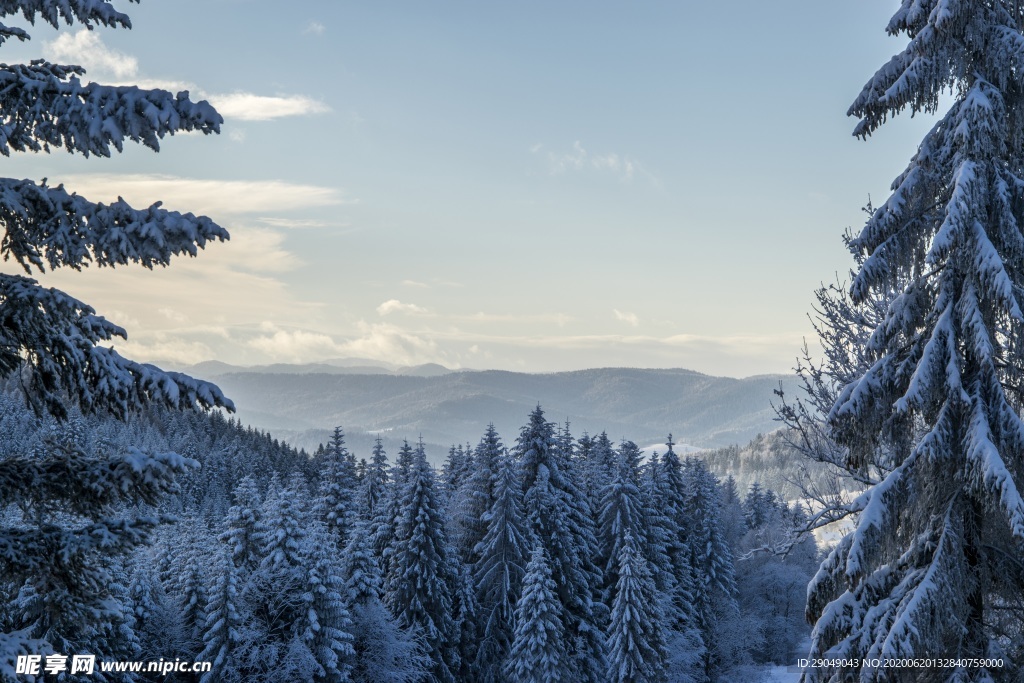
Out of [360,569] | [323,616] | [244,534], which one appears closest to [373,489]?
[244,534]

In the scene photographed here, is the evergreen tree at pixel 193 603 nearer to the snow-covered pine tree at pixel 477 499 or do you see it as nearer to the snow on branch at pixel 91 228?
the snow-covered pine tree at pixel 477 499

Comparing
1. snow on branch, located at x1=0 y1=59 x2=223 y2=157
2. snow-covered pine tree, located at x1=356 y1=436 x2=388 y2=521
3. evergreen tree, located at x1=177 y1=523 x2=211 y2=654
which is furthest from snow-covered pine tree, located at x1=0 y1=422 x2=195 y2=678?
snow-covered pine tree, located at x1=356 y1=436 x2=388 y2=521

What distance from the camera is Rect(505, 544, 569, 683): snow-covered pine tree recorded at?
35031 mm

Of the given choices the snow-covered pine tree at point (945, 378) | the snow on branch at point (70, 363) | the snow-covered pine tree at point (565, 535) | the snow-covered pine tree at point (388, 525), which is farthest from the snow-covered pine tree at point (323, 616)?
the snow on branch at point (70, 363)

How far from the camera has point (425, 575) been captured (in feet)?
123

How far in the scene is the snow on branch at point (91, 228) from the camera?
6461mm

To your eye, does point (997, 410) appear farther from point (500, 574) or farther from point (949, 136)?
point (500, 574)

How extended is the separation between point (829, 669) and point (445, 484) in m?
47.0

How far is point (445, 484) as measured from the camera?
182 ft

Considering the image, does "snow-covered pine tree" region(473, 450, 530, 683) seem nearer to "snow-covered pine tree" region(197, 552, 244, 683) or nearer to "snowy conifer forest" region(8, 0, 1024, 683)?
"snow-covered pine tree" region(197, 552, 244, 683)

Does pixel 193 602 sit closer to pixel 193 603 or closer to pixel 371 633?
pixel 193 603

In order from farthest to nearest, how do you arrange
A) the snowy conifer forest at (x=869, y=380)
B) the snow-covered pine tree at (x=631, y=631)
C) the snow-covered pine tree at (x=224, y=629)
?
the snow-covered pine tree at (x=631, y=631) < the snow-covered pine tree at (x=224, y=629) < the snowy conifer forest at (x=869, y=380)

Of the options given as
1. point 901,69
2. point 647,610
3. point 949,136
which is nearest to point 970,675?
point 949,136

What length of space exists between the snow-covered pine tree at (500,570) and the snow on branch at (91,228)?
33.5 meters
